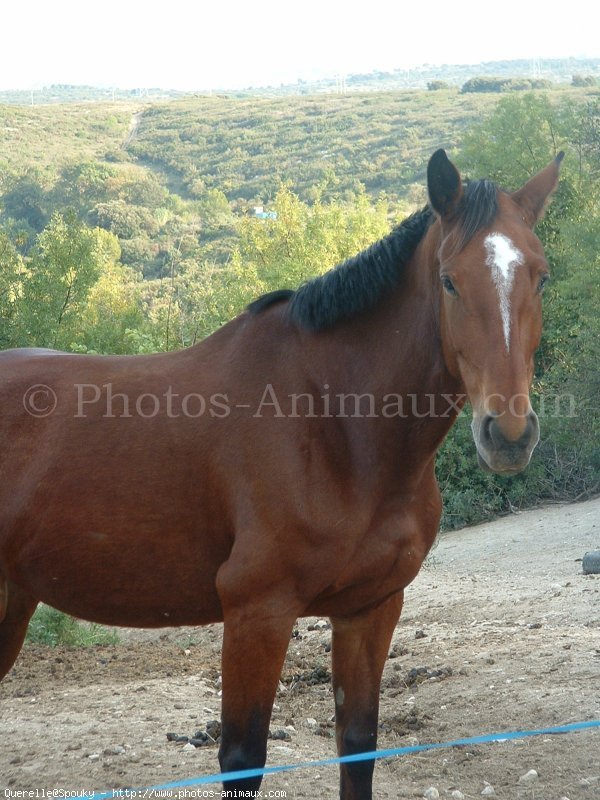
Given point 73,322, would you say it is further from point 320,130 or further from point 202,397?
point 320,130

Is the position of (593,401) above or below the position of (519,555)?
above

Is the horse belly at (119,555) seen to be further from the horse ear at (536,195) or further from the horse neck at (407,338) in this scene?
the horse ear at (536,195)

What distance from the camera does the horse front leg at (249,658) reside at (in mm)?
3160

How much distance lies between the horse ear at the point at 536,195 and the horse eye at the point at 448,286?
0.44m

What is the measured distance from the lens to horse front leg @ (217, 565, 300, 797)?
10.4 ft

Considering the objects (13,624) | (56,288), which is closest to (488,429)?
(13,624)

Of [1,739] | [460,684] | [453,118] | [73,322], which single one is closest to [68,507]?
[1,739]

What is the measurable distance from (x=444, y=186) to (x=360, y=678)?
6.11ft

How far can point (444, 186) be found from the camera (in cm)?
308

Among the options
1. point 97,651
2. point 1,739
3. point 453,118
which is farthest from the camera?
point 453,118

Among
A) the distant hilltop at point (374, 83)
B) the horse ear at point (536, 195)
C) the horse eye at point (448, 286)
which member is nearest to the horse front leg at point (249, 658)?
the horse eye at point (448, 286)

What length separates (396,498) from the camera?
333cm

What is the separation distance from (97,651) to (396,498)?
157 inches

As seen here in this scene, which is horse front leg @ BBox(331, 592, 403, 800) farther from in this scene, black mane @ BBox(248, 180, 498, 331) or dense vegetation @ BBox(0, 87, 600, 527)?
dense vegetation @ BBox(0, 87, 600, 527)
